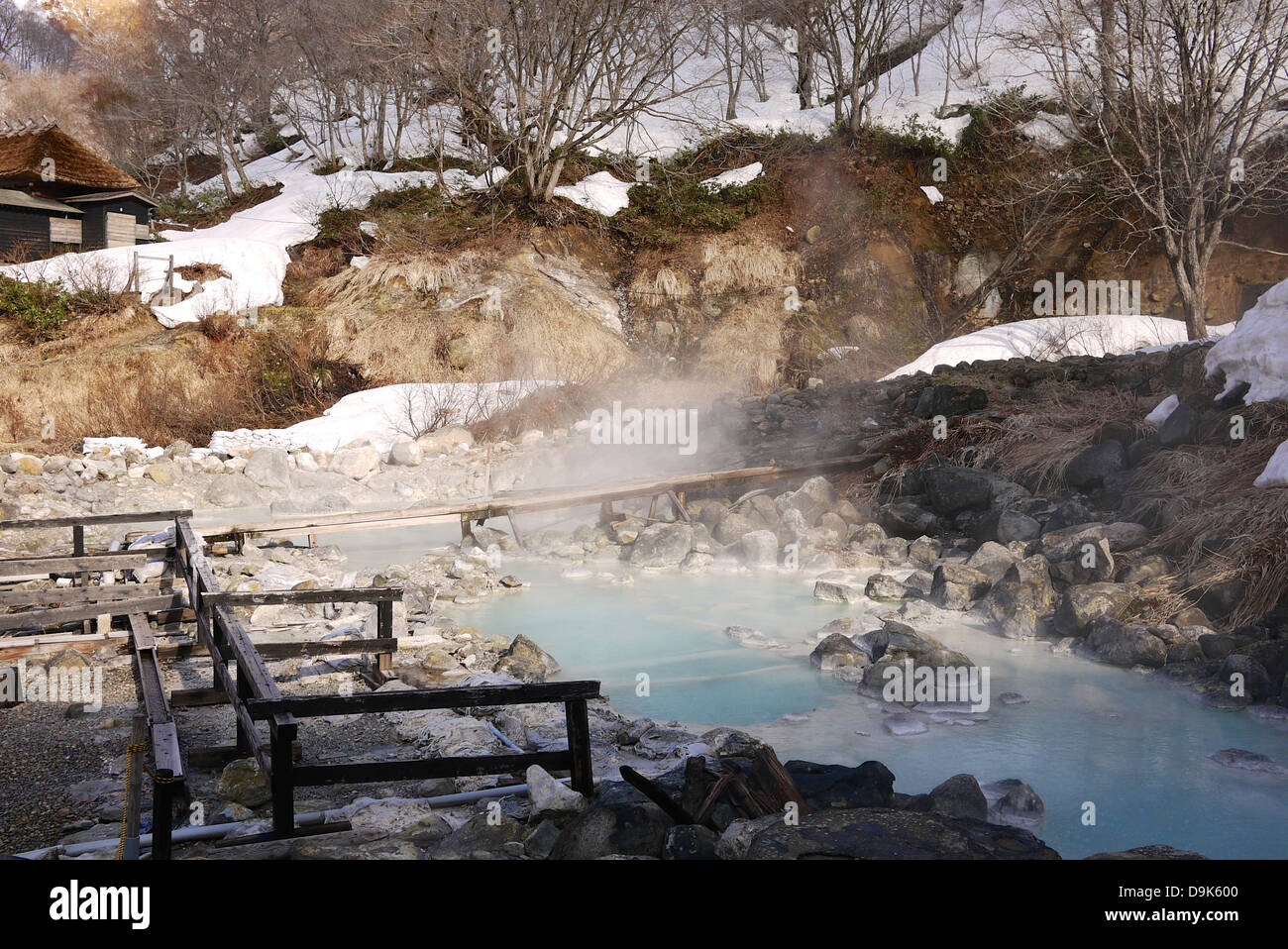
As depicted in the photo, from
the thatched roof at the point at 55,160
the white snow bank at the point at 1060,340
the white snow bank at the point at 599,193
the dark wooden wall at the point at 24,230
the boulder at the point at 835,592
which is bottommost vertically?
the boulder at the point at 835,592

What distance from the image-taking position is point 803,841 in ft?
A: 11.7

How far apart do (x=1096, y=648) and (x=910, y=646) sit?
69.4 inches

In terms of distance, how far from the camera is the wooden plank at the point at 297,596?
5773mm

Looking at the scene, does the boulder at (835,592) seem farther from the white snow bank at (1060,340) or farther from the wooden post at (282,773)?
the white snow bank at (1060,340)

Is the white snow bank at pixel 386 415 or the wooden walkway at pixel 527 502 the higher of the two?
the white snow bank at pixel 386 415

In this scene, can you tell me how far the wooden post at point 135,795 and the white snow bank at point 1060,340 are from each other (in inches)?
579

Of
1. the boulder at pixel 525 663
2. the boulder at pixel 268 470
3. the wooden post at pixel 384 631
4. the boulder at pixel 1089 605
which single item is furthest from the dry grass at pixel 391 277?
the boulder at pixel 1089 605

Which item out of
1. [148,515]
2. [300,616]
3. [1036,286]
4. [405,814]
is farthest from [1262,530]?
[1036,286]

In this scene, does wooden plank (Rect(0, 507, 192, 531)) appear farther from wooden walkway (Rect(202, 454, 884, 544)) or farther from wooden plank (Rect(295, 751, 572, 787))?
wooden plank (Rect(295, 751, 572, 787))

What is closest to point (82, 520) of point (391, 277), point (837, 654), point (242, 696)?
point (242, 696)

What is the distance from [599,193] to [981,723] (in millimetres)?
21546

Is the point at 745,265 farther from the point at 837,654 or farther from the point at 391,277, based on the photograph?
the point at 837,654

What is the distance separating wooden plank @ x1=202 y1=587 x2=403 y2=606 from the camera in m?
5.77

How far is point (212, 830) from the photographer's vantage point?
3.95 m
